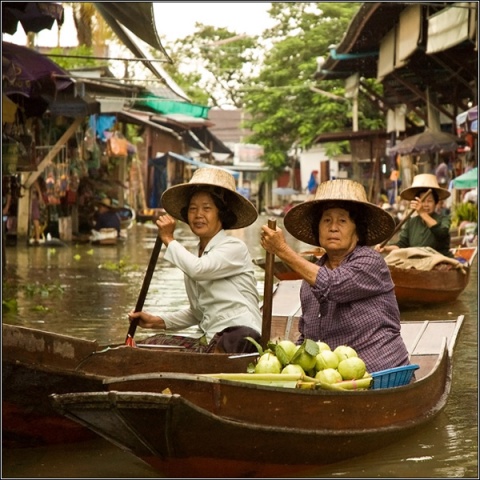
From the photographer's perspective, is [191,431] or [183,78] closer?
[191,431]

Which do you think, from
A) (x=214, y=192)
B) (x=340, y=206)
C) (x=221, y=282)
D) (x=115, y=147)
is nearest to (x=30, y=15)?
(x=214, y=192)

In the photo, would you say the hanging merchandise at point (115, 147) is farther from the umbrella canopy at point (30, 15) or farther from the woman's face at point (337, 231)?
the woman's face at point (337, 231)

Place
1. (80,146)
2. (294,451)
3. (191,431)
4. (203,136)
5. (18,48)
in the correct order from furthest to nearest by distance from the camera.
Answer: (203,136)
(80,146)
(18,48)
(294,451)
(191,431)

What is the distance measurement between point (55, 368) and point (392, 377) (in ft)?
5.22

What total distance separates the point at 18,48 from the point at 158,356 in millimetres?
5807

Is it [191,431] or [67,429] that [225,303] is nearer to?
[67,429]

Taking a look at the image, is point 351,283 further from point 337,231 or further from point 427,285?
point 427,285

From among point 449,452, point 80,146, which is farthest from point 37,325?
point 80,146

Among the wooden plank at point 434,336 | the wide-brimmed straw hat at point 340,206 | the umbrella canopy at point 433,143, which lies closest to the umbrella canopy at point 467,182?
the umbrella canopy at point 433,143

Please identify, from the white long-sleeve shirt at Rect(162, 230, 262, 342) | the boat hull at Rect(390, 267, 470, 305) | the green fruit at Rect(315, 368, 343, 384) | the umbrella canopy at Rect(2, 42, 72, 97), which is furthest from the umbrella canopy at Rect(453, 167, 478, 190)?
the green fruit at Rect(315, 368, 343, 384)

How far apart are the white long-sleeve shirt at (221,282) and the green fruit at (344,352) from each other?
866mm

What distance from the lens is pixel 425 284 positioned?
396 inches

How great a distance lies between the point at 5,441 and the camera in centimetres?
489

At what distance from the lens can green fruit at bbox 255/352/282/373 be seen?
14.8 ft
